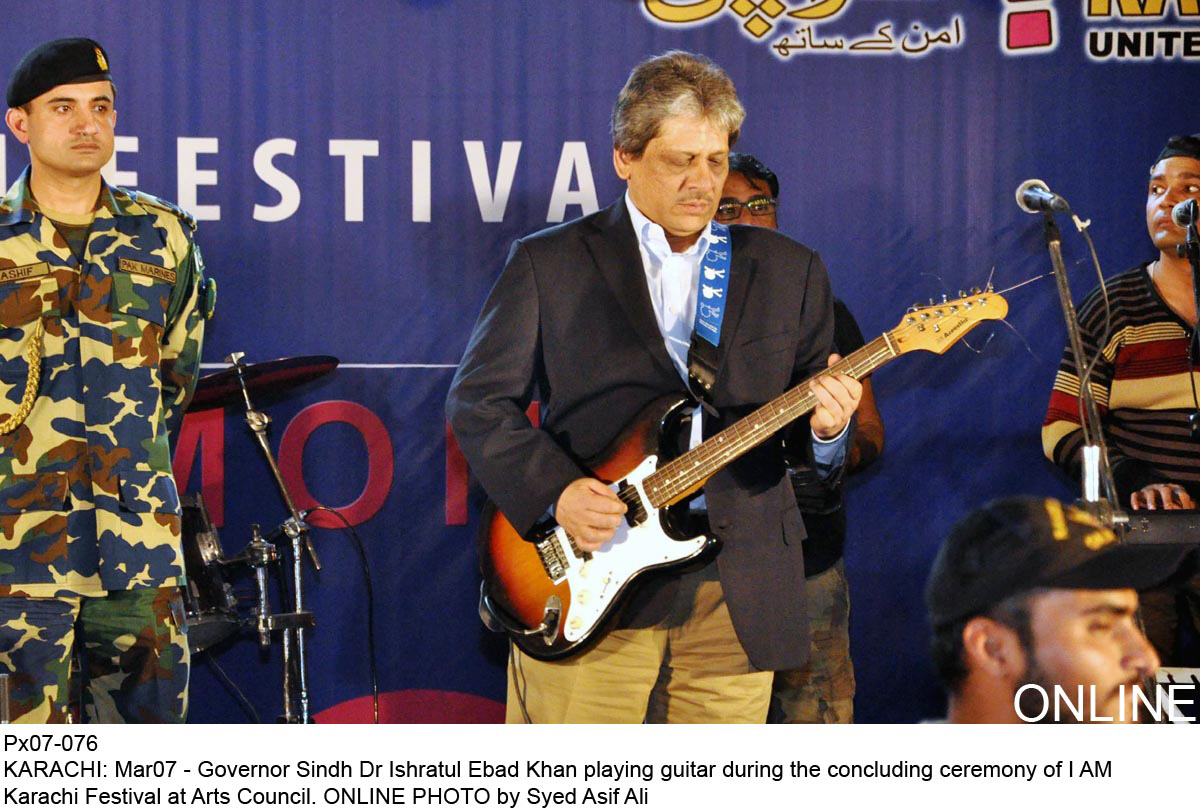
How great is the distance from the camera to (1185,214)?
14.1 feet

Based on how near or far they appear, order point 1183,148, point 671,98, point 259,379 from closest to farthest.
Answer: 1. point 671,98
2. point 259,379
3. point 1183,148

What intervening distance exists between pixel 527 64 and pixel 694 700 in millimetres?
2281

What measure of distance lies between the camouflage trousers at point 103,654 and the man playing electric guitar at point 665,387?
928 mm

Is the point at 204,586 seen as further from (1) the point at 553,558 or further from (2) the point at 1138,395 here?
(2) the point at 1138,395

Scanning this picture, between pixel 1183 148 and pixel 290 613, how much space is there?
322 centimetres

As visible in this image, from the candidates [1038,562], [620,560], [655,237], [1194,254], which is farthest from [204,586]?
[1194,254]

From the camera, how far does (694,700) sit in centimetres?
350

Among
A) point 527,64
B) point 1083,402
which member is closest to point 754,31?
point 527,64

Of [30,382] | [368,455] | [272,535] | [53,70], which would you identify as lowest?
[272,535]

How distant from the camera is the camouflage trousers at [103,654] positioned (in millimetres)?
3646

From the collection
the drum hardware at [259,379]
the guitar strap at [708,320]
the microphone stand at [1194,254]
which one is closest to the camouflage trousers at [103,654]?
the drum hardware at [259,379]

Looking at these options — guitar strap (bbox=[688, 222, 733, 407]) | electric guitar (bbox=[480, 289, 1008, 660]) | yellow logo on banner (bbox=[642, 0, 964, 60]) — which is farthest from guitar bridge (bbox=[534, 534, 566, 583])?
yellow logo on banner (bbox=[642, 0, 964, 60])
